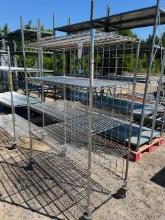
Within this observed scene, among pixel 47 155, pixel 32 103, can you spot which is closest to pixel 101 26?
pixel 32 103

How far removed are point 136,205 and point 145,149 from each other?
69.0 inches

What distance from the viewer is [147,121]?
6.34m

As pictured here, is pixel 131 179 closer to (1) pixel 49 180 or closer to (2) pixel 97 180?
(2) pixel 97 180

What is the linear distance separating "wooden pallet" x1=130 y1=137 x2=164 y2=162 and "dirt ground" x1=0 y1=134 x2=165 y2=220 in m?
0.35

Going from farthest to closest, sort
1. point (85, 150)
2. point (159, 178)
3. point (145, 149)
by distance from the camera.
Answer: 1. point (145, 149)
2. point (85, 150)
3. point (159, 178)

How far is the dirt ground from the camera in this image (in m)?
2.82

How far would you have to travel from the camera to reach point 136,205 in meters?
3.06

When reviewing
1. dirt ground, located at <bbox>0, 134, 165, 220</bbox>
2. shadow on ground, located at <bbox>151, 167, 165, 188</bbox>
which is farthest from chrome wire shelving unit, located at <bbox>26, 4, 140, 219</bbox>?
shadow on ground, located at <bbox>151, 167, 165, 188</bbox>

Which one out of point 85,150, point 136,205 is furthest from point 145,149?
point 136,205

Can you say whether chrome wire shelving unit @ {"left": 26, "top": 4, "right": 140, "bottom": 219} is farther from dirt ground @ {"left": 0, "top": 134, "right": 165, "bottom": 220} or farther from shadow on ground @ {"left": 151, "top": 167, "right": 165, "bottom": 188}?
shadow on ground @ {"left": 151, "top": 167, "right": 165, "bottom": 188}

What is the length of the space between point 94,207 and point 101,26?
6.59 meters

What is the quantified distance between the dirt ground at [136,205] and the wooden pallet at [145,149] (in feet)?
1.14

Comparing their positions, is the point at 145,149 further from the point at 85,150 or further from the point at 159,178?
the point at 85,150

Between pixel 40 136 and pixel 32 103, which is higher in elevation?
pixel 32 103
